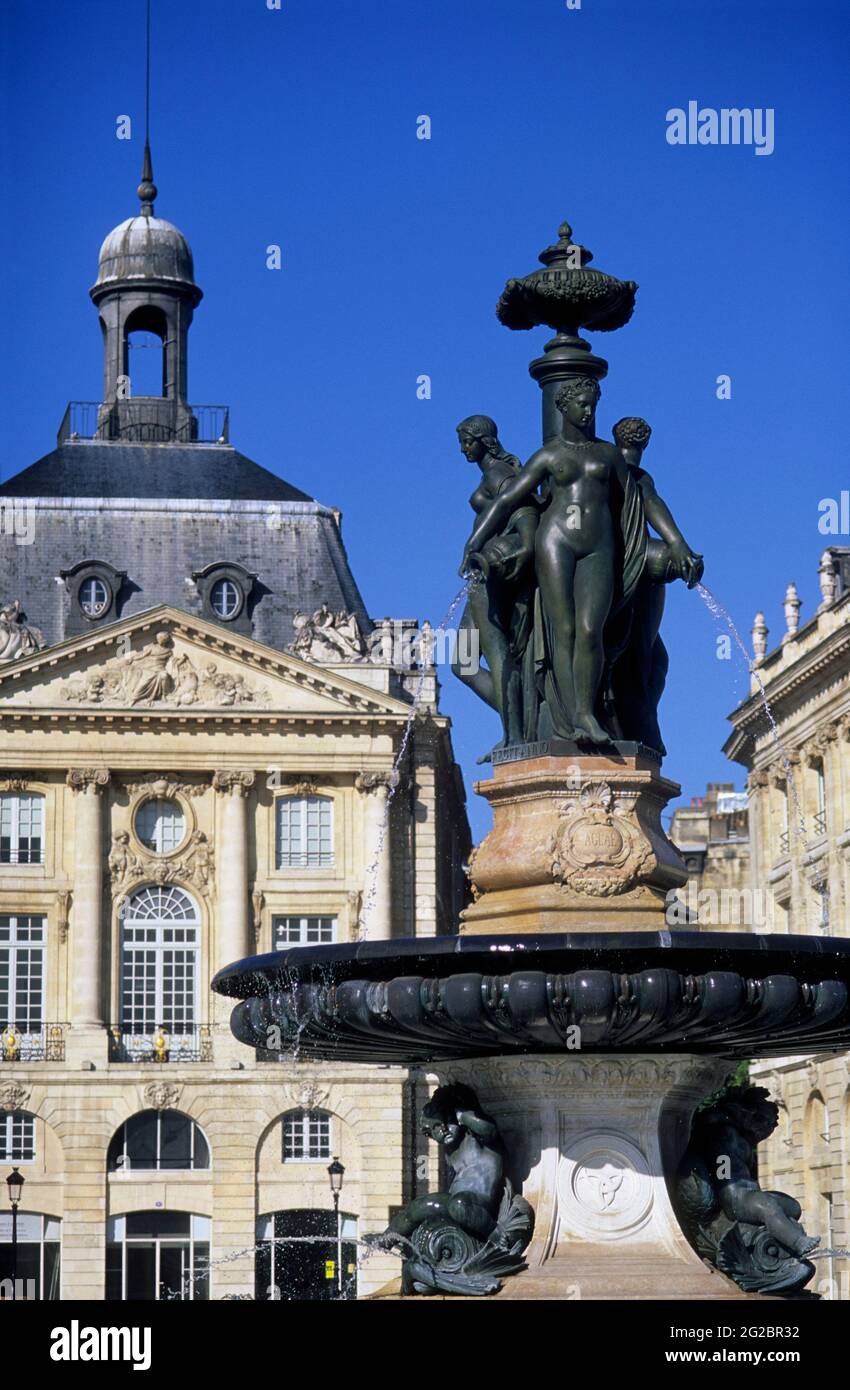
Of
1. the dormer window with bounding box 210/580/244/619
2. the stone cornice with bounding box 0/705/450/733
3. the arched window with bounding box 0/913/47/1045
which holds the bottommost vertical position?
the arched window with bounding box 0/913/47/1045

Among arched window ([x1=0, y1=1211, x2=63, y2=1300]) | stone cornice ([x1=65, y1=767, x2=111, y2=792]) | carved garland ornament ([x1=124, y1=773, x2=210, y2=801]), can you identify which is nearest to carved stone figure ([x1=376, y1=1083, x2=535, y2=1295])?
arched window ([x1=0, y1=1211, x2=63, y2=1300])

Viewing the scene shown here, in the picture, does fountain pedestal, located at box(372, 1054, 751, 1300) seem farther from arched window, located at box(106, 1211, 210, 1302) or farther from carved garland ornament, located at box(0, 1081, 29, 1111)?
carved garland ornament, located at box(0, 1081, 29, 1111)

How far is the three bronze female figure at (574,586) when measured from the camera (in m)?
15.2

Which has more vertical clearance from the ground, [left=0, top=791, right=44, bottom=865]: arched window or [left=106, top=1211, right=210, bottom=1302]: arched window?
[left=0, top=791, right=44, bottom=865]: arched window

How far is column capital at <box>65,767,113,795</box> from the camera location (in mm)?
67375

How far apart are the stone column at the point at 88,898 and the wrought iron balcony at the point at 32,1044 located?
61cm

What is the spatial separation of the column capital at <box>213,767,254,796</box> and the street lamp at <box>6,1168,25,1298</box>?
1125 centimetres

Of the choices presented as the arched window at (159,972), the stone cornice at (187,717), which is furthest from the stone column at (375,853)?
the arched window at (159,972)

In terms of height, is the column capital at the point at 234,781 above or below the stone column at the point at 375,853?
above

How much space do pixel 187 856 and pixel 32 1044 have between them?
602 centimetres

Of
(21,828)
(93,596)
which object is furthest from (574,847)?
(93,596)

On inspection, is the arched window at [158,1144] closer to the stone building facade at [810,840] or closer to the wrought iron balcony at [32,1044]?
the wrought iron balcony at [32,1044]

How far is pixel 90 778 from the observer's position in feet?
221
